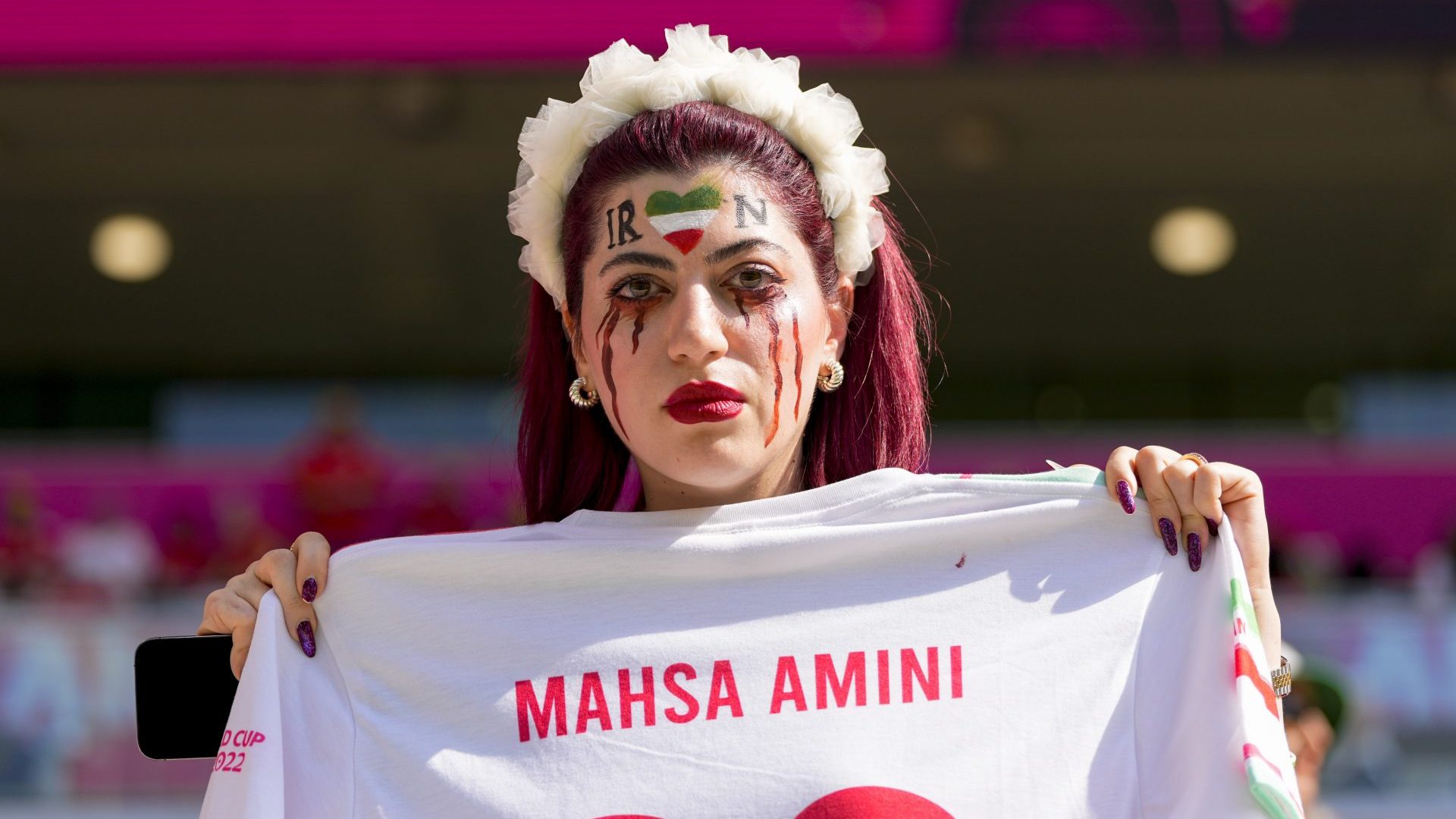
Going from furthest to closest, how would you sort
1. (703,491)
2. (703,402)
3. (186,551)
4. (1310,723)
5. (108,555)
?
(186,551) < (108,555) < (1310,723) < (703,491) < (703,402)

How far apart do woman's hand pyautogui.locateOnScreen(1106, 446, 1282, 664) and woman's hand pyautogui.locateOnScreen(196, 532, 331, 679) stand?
3.46 ft

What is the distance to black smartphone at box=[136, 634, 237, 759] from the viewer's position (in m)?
2.07

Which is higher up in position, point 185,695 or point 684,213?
point 684,213

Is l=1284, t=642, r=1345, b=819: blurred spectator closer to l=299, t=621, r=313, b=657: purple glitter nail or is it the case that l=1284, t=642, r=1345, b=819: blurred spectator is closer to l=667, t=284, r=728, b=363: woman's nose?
l=667, t=284, r=728, b=363: woman's nose

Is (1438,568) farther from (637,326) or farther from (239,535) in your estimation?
(637,326)

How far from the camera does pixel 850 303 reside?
238 cm

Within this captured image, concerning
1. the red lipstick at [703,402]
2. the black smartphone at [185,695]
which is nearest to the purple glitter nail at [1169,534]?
the red lipstick at [703,402]

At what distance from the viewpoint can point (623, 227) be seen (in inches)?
86.9

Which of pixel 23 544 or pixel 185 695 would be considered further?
pixel 23 544

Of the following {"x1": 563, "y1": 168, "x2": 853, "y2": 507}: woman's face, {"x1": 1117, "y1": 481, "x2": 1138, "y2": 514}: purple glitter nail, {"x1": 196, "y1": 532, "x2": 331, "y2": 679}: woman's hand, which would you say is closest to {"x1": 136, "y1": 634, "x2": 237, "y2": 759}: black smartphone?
{"x1": 196, "y1": 532, "x2": 331, "y2": 679}: woman's hand

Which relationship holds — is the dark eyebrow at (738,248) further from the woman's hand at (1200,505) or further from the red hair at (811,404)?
the woman's hand at (1200,505)

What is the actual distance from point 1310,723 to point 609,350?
2.11 m

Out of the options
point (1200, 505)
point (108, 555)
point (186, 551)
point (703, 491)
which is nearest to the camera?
point (1200, 505)

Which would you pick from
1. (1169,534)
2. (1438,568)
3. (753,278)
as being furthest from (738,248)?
(1438,568)
